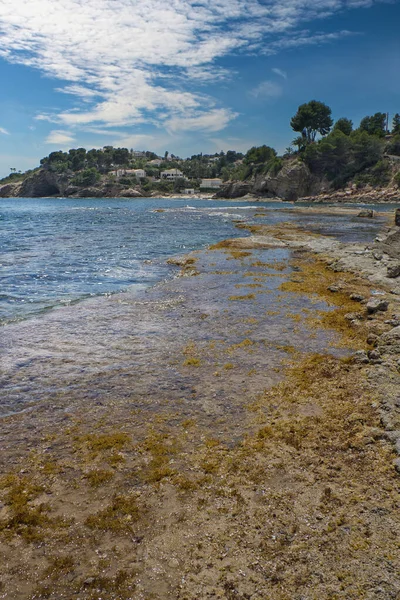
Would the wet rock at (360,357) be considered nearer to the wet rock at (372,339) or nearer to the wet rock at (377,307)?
the wet rock at (372,339)

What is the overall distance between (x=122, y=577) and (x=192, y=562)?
84cm

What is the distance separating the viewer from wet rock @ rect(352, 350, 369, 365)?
10.1 metres

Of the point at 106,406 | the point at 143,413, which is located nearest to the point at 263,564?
the point at 143,413

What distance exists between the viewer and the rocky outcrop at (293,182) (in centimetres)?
13812

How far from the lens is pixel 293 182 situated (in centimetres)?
13850

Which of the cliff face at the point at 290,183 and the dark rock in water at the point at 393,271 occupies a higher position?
the cliff face at the point at 290,183

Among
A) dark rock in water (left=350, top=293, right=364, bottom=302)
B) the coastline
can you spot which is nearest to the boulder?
dark rock in water (left=350, top=293, right=364, bottom=302)

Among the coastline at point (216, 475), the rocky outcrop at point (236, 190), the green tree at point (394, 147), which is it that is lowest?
the coastline at point (216, 475)

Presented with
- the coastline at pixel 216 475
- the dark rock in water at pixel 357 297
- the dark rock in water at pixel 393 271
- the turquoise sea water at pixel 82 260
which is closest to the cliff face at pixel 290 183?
the turquoise sea water at pixel 82 260

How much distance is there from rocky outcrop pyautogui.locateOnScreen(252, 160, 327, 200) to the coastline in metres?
136

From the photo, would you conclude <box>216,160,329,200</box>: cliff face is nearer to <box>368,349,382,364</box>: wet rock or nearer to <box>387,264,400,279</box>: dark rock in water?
<box>387,264,400,279</box>: dark rock in water

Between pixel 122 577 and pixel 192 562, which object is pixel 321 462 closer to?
pixel 192 562

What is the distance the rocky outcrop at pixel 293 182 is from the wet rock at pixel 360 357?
451ft

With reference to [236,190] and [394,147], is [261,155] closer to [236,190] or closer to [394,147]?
[236,190]
